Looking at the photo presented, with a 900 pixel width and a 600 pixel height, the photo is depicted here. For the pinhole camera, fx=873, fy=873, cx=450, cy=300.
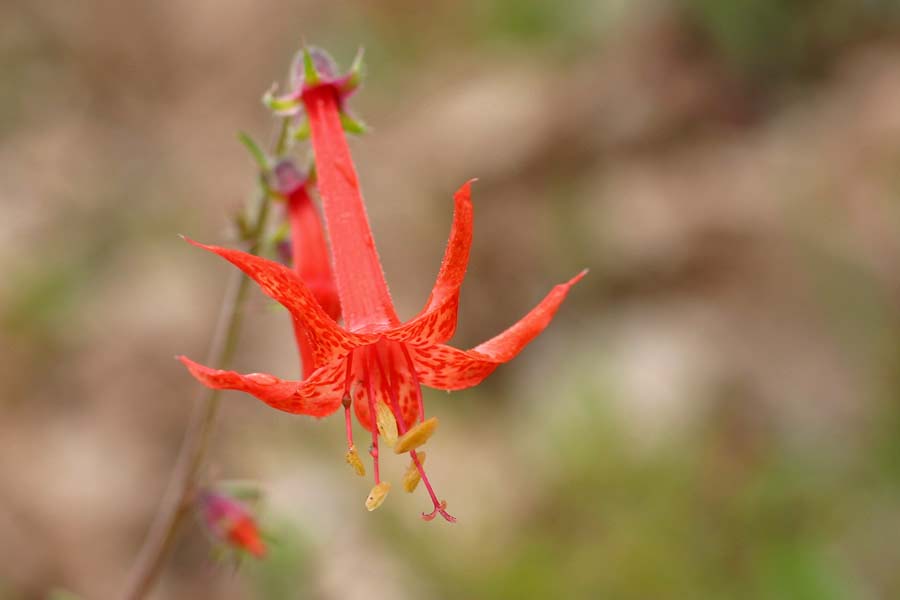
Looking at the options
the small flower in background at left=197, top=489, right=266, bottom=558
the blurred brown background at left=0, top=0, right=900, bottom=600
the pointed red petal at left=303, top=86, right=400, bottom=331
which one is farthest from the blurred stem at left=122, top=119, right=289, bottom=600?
the blurred brown background at left=0, top=0, right=900, bottom=600

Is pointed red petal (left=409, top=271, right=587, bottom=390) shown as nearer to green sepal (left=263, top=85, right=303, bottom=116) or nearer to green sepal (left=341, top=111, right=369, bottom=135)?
green sepal (left=341, top=111, right=369, bottom=135)

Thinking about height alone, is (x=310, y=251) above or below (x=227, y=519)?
above

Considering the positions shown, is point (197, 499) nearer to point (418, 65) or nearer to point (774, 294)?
point (774, 294)

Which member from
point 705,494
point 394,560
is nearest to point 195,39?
→ point 394,560

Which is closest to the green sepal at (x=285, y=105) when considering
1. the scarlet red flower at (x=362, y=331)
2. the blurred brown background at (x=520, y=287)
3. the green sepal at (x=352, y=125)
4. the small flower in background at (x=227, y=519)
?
the scarlet red flower at (x=362, y=331)

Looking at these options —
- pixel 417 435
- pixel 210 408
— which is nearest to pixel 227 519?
pixel 210 408

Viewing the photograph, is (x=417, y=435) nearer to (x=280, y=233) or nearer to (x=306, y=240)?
(x=306, y=240)

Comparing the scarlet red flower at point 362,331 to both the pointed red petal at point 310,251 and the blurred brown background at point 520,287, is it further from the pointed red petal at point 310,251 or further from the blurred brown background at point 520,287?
the blurred brown background at point 520,287
